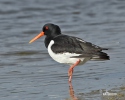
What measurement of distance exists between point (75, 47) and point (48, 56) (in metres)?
2.42

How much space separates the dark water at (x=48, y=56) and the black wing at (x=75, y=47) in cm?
53

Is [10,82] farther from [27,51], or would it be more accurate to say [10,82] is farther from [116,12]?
[116,12]

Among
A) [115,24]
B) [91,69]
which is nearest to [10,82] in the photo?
[91,69]

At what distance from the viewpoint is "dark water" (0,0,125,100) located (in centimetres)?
713

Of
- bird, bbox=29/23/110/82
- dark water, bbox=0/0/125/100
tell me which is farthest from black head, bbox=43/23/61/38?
dark water, bbox=0/0/125/100

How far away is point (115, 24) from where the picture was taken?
12.8m

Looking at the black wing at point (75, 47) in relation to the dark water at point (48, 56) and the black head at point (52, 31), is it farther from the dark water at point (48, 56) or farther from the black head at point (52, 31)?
the dark water at point (48, 56)

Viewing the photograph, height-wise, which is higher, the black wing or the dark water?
the black wing

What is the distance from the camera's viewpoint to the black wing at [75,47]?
23.9 ft

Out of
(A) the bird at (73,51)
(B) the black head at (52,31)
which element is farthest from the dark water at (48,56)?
(B) the black head at (52,31)

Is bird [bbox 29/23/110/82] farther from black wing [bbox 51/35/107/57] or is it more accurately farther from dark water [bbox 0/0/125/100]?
dark water [bbox 0/0/125/100]

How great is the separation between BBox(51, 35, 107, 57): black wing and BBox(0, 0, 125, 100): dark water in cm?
53

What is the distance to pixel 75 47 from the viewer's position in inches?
291

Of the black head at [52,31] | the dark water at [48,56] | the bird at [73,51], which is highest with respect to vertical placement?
the black head at [52,31]
